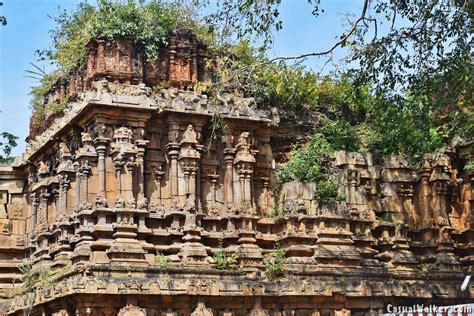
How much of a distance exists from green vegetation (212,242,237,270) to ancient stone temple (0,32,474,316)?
2.3 inches

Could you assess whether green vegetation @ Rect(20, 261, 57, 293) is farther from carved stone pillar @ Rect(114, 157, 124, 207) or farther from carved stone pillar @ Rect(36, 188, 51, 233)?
carved stone pillar @ Rect(114, 157, 124, 207)

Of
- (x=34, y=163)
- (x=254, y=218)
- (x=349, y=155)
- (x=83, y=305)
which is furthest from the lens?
(x=34, y=163)

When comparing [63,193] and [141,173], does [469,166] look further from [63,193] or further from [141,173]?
[63,193]

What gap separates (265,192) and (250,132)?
141 cm

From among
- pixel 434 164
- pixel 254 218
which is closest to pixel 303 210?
pixel 254 218

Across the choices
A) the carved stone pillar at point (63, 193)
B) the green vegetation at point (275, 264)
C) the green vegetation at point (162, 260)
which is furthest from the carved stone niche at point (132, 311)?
the carved stone pillar at point (63, 193)

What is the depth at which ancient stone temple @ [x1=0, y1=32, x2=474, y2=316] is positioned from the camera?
1712cm

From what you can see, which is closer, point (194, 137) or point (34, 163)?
point (194, 137)

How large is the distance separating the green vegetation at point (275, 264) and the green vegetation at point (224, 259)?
74 cm

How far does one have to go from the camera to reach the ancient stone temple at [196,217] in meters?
17.1

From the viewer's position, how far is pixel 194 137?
1842 centimetres

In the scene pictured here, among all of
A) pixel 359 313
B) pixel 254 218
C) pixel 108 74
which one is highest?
A: pixel 108 74

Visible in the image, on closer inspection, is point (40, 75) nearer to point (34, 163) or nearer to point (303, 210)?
point (34, 163)

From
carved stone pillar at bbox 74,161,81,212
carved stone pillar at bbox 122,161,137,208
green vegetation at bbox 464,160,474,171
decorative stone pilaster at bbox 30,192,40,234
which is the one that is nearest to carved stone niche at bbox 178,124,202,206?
carved stone pillar at bbox 122,161,137,208
